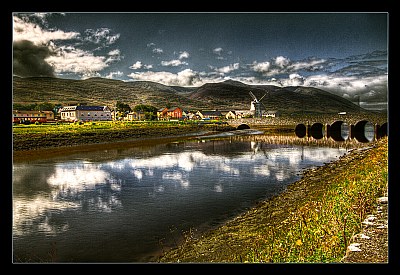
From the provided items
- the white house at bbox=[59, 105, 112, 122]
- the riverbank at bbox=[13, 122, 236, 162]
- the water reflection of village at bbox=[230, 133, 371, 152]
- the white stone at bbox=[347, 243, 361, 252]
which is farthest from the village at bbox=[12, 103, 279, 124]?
the water reflection of village at bbox=[230, 133, 371, 152]

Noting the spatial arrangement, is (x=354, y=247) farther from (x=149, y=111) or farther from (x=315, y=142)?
(x=149, y=111)

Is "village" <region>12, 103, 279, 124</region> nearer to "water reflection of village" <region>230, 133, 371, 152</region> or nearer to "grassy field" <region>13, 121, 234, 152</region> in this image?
"grassy field" <region>13, 121, 234, 152</region>

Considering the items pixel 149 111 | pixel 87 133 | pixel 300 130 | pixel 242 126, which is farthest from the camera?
pixel 242 126

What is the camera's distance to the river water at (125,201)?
690 centimetres

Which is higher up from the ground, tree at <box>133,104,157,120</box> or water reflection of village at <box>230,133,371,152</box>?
tree at <box>133,104,157,120</box>

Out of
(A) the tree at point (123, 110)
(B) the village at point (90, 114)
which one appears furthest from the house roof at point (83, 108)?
(A) the tree at point (123, 110)

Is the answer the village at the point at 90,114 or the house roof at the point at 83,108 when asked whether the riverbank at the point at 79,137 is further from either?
the house roof at the point at 83,108

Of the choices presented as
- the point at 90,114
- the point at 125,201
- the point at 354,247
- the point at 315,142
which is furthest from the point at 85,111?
the point at 315,142

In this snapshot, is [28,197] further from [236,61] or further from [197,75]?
[236,61]

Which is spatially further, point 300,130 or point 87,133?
point 300,130

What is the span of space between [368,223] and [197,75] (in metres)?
8.33

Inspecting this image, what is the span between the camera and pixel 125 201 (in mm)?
10000

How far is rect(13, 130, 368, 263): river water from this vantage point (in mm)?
6902

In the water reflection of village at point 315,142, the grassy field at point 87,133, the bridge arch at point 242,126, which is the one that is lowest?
the water reflection of village at point 315,142
